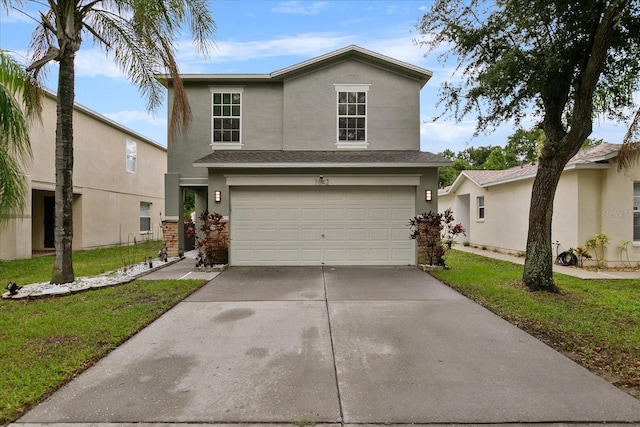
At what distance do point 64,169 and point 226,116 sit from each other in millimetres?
5714

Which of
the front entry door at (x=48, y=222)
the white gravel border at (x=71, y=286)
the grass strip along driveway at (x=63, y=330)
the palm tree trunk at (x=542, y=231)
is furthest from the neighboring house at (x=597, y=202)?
the front entry door at (x=48, y=222)

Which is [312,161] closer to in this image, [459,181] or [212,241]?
[212,241]

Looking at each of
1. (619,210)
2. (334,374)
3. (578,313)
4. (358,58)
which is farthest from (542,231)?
(358,58)

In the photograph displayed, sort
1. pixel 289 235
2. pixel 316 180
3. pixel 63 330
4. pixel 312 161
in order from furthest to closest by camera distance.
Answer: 1. pixel 289 235
2. pixel 316 180
3. pixel 312 161
4. pixel 63 330

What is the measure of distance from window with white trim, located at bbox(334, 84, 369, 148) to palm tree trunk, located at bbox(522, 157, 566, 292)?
5634 mm

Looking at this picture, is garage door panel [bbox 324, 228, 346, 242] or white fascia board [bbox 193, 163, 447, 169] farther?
garage door panel [bbox 324, 228, 346, 242]

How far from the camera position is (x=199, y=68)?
12.1m

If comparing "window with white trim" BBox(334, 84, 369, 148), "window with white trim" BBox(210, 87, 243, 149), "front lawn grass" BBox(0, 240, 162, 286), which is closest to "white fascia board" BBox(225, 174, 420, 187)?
"window with white trim" BBox(334, 84, 369, 148)

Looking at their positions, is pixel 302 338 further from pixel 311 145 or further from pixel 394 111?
pixel 394 111

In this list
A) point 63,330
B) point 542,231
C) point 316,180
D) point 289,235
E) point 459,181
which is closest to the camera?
point 63,330

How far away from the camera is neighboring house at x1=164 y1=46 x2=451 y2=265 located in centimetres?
1096

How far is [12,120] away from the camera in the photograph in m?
7.18

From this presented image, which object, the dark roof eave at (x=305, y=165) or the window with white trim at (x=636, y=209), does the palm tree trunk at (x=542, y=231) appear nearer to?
Result: the dark roof eave at (x=305, y=165)

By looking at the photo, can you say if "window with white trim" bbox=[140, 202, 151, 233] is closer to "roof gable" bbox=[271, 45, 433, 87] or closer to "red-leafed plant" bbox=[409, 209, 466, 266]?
"roof gable" bbox=[271, 45, 433, 87]
